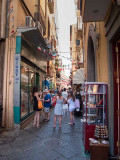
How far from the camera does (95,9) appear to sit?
4.51 m

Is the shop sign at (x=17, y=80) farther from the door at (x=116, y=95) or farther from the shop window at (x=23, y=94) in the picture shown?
the door at (x=116, y=95)

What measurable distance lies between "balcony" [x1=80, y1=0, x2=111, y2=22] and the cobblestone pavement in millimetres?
3986

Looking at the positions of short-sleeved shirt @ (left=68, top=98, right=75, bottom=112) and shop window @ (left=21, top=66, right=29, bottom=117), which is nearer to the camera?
shop window @ (left=21, top=66, right=29, bottom=117)

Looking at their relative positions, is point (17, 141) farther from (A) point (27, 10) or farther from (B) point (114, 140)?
(A) point (27, 10)

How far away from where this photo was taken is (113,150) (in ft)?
13.9

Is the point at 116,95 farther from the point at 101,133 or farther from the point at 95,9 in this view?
the point at 95,9

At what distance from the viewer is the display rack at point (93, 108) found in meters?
4.50

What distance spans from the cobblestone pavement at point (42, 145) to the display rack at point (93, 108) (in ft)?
1.94

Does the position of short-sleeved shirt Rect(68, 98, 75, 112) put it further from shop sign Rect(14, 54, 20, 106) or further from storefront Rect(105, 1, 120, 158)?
storefront Rect(105, 1, 120, 158)

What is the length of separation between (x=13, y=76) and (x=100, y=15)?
4032mm

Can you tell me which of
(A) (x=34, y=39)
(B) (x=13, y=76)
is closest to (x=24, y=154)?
(B) (x=13, y=76)

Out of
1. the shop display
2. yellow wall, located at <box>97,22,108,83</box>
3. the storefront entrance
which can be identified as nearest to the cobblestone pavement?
the shop display

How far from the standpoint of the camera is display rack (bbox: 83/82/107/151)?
4.50 meters

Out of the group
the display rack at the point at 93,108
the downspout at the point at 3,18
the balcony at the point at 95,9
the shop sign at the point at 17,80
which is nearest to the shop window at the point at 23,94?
the shop sign at the point at 17,80
